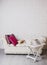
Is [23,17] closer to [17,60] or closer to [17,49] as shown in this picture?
[17,49]

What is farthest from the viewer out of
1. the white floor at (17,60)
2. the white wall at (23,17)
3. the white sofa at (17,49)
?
the white wall at (23,17)

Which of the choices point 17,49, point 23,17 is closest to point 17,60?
point 17,49

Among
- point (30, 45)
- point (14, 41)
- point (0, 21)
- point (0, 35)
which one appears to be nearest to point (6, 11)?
point (0, 21)

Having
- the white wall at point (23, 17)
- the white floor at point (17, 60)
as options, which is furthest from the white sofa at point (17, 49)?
the white wall at point (23, 17)

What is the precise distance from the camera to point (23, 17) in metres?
7.27

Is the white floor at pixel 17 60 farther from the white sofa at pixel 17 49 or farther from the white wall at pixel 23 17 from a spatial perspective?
the white wall at pixel 23 17

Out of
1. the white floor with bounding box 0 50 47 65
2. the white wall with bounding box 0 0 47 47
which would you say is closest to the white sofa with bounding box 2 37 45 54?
the white floor with bounding box 0 50 47 65

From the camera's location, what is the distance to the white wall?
7.17 metres

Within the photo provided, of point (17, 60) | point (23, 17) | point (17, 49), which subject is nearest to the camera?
point (17, 60)

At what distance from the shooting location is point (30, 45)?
18.7ft

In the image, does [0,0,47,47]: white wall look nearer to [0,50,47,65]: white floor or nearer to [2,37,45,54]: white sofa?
[2,37,45,54]: white sofa

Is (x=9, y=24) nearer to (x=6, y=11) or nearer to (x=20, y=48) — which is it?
(x=6, y=11)

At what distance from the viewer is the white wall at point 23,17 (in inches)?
282

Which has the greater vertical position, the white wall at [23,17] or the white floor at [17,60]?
the white wall at [23,17]
